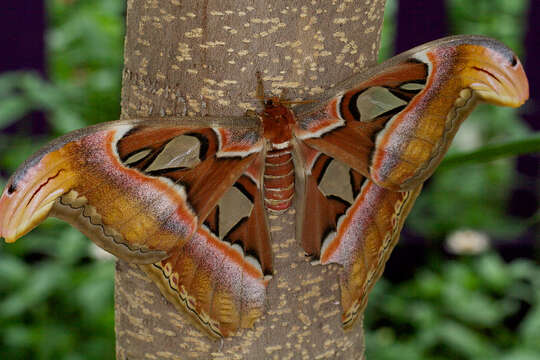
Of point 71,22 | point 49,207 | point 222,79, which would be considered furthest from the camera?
point 71,22

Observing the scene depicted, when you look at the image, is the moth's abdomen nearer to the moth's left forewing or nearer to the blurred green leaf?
the moth's left forewing

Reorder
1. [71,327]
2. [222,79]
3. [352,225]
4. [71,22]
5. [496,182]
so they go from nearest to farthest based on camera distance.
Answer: [222,79] → [352,225] → [71,327] → [496,182] → [71,22]

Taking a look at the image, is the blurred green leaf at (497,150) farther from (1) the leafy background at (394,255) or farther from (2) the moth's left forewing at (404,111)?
(1) the leafy background at (394,255)

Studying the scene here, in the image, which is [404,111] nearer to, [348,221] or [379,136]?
[379,136]

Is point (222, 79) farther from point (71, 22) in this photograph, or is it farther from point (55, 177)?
point (71, 22)

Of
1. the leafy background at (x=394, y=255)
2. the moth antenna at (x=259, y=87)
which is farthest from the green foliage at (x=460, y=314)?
the moth antenna at (x=259, y=87)

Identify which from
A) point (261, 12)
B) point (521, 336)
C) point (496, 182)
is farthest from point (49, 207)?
point (496, 182)

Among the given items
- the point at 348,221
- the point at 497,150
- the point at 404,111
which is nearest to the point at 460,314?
the point at 497,150
